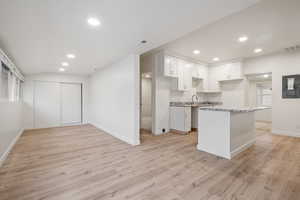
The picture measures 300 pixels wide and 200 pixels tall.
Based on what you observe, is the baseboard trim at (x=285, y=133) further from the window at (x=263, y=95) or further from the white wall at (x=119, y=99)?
the white wall at (x=119, y=99)

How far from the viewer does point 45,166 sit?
235 centimetres

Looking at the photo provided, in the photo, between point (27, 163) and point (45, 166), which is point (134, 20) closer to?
point (45, 166)

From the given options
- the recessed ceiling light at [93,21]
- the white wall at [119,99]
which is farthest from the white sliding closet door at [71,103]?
the recessed ceiling light at [93,21]

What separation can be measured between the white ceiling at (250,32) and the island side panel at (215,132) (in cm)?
178

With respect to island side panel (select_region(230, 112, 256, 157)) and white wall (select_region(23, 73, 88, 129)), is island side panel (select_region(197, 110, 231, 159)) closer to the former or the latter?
island side panel (select_region(230, 112, 256, 157))

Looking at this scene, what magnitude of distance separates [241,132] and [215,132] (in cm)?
70

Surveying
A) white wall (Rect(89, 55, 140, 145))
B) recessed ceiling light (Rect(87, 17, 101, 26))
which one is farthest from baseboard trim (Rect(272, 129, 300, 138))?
recessed ceiling light (Rect(87, 17, 101, 26))

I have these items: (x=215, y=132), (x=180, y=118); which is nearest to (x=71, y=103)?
(x=180, y=118)

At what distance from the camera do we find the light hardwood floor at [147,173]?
1.66 metres

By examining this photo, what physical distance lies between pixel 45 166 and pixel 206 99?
19.4 feet

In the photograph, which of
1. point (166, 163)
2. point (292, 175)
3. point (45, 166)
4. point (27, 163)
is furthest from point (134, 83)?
point (292, 175)

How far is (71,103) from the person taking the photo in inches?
240

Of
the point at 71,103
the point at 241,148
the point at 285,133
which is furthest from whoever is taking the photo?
the point at 71,103

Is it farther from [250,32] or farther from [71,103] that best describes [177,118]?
[71,103]
